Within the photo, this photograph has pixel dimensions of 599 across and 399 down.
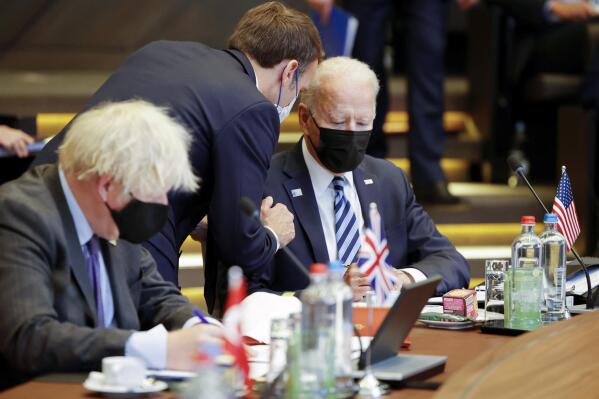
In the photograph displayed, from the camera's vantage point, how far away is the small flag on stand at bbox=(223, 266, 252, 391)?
81.8 inches

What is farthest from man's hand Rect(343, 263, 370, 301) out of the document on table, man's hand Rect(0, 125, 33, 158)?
man's hand Rect(0, 125, 33, 158)

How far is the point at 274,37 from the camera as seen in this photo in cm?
355

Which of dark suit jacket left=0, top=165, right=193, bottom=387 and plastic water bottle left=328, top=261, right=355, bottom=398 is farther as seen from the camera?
dark suit jacket left=0, top=165, right=193, bottom=387

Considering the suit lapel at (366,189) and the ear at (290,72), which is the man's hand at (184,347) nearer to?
the ear at (290,72)

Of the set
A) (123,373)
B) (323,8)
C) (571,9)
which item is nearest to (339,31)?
(323,8)

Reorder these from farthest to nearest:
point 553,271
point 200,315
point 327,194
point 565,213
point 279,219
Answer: point 327,194, point 279,219, point 565,213, point 553,271, point 200,315

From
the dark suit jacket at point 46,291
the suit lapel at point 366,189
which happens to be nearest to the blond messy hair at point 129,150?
the dark suit jacket at point 46,291

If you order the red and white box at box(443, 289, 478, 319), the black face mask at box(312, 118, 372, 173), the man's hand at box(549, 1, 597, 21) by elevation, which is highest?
the man's hand at box(549, 1, 597, 21)

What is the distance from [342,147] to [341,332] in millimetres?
1464

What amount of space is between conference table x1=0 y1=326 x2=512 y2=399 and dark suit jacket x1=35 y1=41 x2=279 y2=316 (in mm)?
630

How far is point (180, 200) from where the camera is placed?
343 cm

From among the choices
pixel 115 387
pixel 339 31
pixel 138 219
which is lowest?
pixel 115 387

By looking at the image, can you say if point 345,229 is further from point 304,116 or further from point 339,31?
point 339,31

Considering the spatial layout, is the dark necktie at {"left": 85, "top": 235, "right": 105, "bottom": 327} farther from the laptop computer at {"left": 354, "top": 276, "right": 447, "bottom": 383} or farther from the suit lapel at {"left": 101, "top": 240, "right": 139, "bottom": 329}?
the laptop computer at {"left": 354, "top": 276, "right": 447, "bottom": 383}
